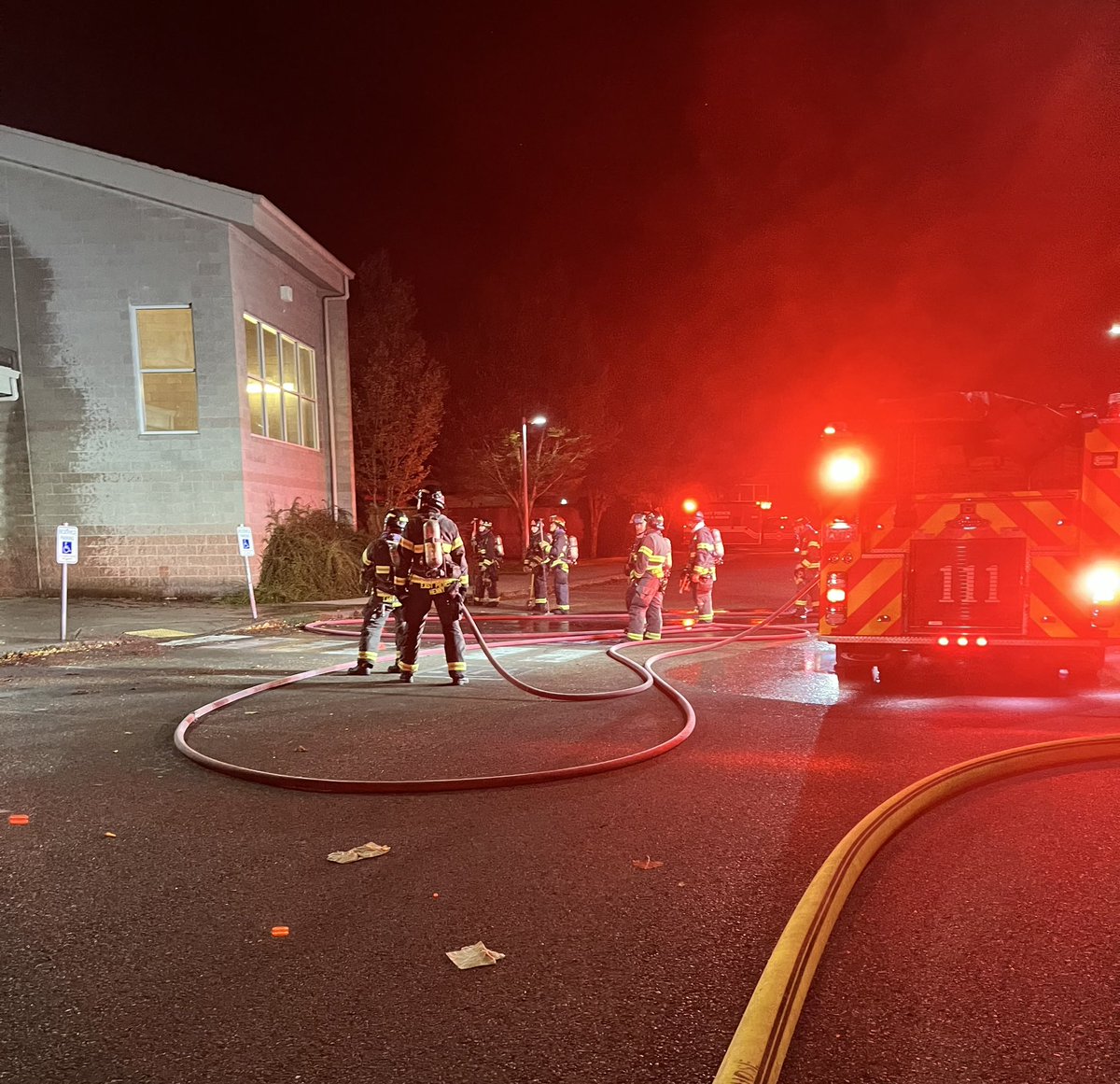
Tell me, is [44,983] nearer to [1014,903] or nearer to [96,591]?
[1014,903]

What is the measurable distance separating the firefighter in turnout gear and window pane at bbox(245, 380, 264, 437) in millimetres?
9558

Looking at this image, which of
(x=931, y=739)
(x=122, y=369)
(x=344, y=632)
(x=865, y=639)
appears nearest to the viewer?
(x=931, y=739)

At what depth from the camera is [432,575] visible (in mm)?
7582

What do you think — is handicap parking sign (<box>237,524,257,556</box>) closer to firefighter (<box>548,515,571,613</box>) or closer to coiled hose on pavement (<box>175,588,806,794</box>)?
firefighter (<box>548,515,571,613</box>)

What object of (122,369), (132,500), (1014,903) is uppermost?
(122,369)

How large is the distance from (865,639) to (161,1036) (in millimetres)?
6276

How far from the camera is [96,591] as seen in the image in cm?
1612

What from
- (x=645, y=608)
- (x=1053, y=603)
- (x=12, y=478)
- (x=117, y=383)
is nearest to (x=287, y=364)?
(x=117, y=383)

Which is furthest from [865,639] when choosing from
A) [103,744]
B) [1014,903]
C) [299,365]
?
[299,365]

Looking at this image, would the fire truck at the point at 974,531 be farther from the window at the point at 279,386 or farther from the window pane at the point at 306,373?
the window pane at the point at 306,373

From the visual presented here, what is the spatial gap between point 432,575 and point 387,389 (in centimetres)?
1771

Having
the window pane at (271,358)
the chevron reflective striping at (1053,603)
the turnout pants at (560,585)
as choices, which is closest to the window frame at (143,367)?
the window pane at (271,358)

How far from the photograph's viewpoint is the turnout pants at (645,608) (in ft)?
33.8

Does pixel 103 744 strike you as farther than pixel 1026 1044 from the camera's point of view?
Yes
